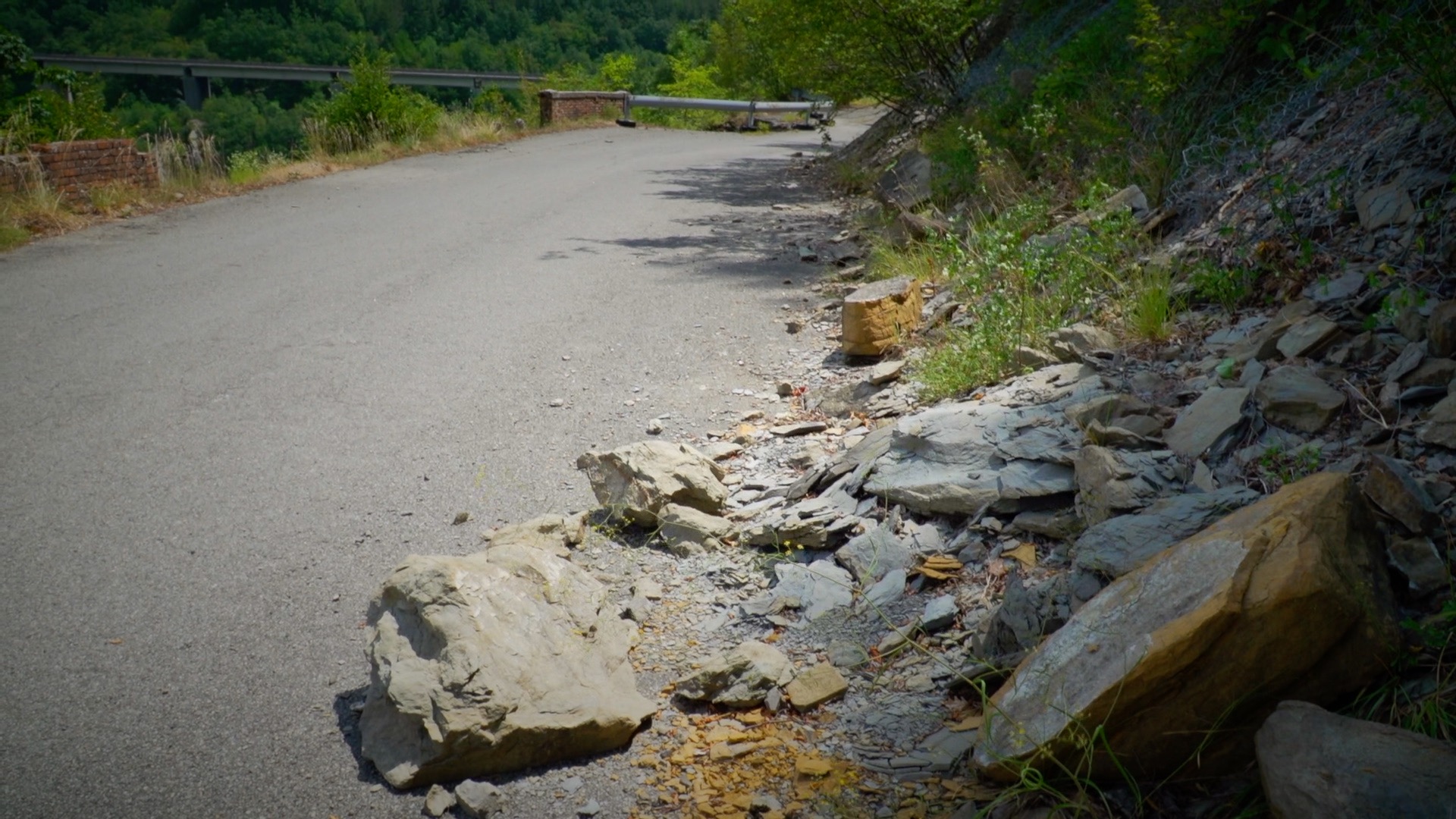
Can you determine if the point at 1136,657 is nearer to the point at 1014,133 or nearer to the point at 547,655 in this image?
the point at 547,655

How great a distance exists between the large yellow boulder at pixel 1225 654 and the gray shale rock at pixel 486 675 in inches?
46.9

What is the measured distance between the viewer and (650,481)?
4.23 meters

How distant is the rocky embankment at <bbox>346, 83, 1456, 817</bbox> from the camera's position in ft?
7.59

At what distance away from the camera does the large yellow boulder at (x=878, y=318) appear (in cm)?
621

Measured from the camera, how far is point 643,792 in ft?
9.02

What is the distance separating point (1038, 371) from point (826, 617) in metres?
1.82

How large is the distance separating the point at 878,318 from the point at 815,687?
3510 mm

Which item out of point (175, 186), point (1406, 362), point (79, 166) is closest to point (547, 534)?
point (1406, 362)

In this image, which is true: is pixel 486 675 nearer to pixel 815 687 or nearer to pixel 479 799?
pixel 479 799

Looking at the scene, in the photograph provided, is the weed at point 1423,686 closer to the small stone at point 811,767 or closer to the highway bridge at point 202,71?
the small stone at point 811,767

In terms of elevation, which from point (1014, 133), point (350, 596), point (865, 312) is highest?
point (1014, 133)

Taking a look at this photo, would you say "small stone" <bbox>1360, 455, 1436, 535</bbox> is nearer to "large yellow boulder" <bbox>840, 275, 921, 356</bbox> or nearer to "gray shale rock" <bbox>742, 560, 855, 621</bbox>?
"gray shale rock" <bbox>742, 560, 855, 621</bbox>

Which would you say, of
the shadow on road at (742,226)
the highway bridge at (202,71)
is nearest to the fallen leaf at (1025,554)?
the shadow on road at (742,226)

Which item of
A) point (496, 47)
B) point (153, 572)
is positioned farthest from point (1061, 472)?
point (496, 47)
